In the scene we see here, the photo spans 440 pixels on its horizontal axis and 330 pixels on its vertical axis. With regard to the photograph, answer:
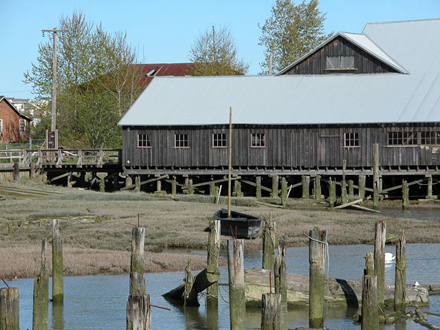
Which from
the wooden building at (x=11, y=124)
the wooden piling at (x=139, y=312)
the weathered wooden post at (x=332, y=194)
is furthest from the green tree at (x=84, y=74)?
the wooden piling at (x=139, y=312)

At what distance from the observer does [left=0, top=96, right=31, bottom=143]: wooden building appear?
81062 millimetres

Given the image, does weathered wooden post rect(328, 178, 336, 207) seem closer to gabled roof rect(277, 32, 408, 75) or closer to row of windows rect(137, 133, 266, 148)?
row of windows rect(137, 133, 266, 148)

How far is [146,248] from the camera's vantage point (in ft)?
89.6

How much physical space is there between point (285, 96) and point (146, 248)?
80.4 ft

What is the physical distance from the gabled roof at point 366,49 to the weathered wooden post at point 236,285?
3777 cm

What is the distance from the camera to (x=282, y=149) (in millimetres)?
47406

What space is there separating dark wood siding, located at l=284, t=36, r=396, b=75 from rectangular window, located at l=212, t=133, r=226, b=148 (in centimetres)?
789

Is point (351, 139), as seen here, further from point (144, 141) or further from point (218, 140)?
point (144, 141)

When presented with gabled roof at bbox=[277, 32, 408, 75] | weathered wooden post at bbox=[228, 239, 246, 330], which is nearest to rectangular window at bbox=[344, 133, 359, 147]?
gabled roof at bbox=[277, 32, 408, 75]

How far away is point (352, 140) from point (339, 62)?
24.1 ft

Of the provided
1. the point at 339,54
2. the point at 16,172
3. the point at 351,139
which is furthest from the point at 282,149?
the point at 16,172

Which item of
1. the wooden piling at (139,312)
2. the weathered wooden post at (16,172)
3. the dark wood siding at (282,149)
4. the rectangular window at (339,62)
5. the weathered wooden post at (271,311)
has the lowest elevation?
the weathered wooden post at (271,311)

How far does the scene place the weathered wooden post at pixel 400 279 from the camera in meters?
17.2

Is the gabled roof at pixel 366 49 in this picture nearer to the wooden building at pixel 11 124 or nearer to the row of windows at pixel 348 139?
the row of windows at pixel 348 139
